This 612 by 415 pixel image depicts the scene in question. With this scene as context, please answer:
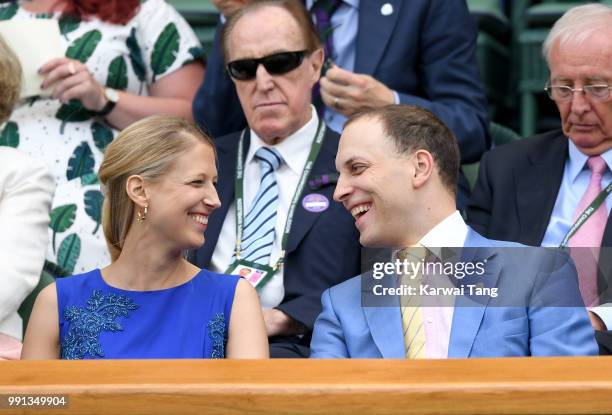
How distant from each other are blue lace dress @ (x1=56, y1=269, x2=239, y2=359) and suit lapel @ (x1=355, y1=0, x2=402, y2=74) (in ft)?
4.54

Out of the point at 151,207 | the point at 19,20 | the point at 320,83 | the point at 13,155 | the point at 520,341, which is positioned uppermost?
the point at 19,20

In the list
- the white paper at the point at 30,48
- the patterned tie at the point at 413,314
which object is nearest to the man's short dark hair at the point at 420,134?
the patterned tie at the point at 413,314

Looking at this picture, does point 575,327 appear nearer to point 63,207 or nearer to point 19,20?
point 63,207

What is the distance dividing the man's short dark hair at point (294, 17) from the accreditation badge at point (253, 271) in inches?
28.6

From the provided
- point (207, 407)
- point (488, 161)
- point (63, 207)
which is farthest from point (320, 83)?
point (207, 407)

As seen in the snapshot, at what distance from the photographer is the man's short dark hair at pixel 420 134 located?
3.30 m

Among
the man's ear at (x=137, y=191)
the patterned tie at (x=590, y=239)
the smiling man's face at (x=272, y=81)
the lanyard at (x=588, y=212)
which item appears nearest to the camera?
the man's ear at (x=137, y=191)

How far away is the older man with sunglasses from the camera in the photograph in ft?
12.6

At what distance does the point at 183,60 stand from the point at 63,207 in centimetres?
73

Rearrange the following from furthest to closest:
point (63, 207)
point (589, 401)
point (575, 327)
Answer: point (63, 207)
point (575, 327)
point (589, 401)

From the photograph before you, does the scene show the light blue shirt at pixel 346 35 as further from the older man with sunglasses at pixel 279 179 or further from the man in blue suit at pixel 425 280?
the man in blue suit at pixel 425 280

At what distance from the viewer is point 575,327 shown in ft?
9.71

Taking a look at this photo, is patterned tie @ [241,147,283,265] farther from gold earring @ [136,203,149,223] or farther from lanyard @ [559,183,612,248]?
lanyard @ [559,183,612,248]

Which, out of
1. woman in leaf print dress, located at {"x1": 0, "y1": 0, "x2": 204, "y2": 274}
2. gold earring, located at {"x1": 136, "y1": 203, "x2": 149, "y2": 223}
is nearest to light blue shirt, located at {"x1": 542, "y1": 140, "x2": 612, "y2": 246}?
gold earring, located at {"x1": 136, "y1": 203, "x2": 149, "y2": 223}
